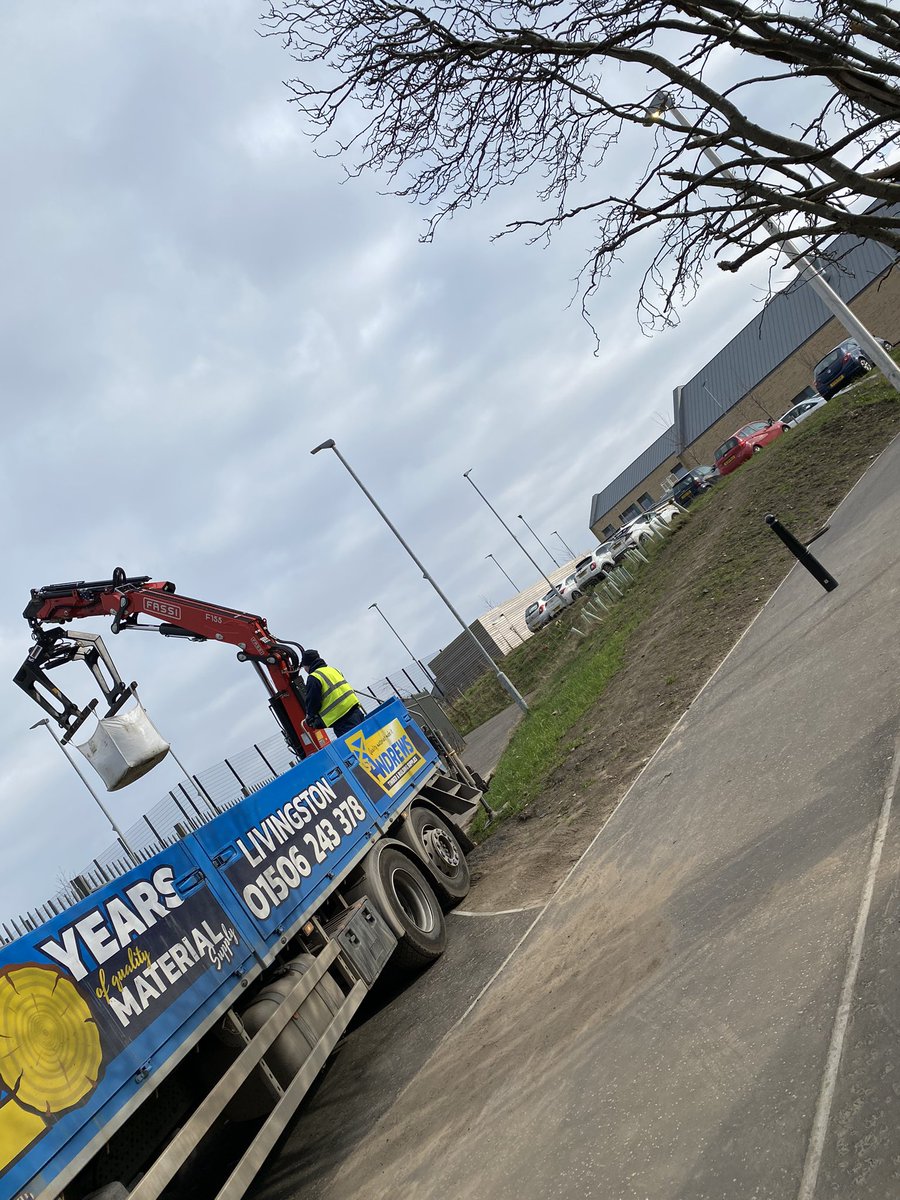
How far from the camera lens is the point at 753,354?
58469 mm

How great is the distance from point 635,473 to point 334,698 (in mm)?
63779

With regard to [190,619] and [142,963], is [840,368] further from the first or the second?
[142,963]

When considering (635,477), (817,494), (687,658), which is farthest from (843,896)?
(635,477)

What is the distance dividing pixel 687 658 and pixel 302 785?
24.7 feet

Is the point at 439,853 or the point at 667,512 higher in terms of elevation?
the point at 667,512

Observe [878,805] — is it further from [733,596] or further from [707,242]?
[733,596]

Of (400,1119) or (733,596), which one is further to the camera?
(733,596)

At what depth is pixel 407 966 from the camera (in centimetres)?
888

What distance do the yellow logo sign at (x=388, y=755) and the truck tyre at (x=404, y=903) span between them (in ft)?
3.13

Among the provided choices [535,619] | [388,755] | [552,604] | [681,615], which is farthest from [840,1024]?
[535,619]

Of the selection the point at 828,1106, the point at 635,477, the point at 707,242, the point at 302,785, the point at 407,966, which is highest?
the point at 635,477

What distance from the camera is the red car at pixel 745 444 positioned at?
114 feet

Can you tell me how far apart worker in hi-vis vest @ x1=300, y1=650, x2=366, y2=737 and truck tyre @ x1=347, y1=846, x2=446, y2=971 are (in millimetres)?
2347

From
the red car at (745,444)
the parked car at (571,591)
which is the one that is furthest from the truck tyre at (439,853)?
the parked car at (571,591)
